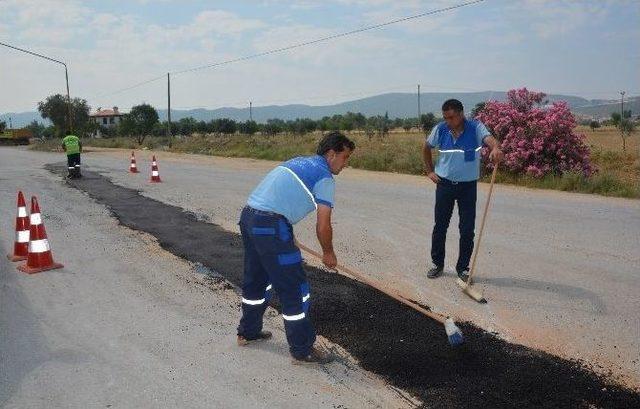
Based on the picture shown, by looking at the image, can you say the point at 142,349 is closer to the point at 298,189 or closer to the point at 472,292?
the point at 298,189

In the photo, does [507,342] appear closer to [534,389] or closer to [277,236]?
[534,389]

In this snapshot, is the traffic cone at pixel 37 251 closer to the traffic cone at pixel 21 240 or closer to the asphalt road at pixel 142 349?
the asphalt road at pixel 142 349

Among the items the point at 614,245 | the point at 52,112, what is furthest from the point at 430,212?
the point at 52,112

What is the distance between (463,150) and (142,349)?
3496 millimetres

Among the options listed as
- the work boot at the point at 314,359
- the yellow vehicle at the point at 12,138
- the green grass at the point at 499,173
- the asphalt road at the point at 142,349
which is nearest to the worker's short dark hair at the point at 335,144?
the work boot at the point at 314,359

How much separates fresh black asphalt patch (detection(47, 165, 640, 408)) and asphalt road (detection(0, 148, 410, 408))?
0.26m

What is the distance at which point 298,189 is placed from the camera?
12.3 feet

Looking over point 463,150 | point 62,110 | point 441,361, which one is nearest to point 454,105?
point 463,150

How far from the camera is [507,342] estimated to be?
4266mm

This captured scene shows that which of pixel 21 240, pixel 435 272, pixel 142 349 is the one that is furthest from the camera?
pixel 21 240

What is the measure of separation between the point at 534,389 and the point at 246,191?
1058cm

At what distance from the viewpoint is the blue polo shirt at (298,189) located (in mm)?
3723

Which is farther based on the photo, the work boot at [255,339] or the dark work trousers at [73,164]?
the dark work trousers at [73,164]

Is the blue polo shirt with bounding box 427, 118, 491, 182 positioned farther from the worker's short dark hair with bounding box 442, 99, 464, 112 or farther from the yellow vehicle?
the yellow vehicle
